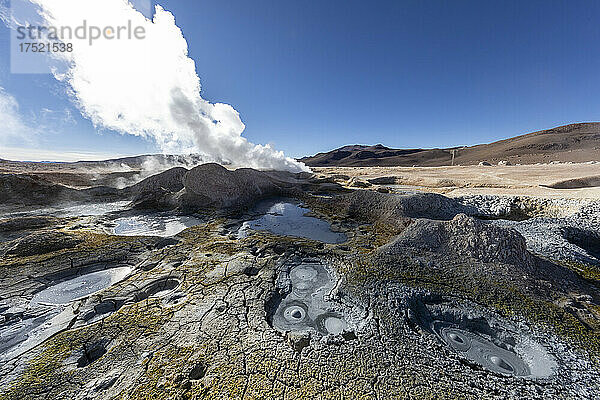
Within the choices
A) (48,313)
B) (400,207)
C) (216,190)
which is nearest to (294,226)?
(400,207)

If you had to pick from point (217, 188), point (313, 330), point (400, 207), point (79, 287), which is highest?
point (217, 188)

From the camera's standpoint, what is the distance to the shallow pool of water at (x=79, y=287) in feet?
22.6

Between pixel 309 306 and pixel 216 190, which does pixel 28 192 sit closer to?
pixel 216 190

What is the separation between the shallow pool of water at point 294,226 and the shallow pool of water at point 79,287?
5374mm

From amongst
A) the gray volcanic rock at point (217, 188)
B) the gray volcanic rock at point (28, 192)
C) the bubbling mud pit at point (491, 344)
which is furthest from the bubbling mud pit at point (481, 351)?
the gray volcanic rock at point (28, 192)

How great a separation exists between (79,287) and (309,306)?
778 cm

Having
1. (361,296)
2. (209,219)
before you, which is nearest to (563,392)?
(361,296)

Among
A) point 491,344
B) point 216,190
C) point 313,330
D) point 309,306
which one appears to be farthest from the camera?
point 216,190

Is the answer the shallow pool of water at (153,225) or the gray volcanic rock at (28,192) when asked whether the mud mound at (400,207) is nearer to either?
the shallow pool of water at (153,225)

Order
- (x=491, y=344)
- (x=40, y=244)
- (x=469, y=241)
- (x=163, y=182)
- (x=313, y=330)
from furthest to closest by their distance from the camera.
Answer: (x=163, y=182), (x=40, y=244), (x=469, y=241), (x=313, y=330), (x=491, y=344)

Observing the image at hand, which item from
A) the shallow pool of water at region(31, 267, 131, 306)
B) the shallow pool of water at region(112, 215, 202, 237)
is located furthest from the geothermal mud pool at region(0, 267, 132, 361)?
the shallow pool of water at region(112, 215, 202, 237)

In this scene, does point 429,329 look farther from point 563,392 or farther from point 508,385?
point 563,392

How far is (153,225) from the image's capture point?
1480 centimetres

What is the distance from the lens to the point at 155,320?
19.0ft
